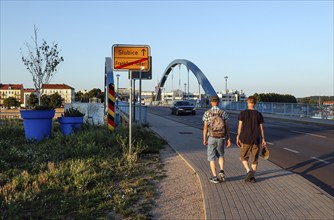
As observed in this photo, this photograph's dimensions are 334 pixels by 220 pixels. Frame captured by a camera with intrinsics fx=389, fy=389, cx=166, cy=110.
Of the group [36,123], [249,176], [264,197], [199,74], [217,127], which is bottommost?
[264,197]

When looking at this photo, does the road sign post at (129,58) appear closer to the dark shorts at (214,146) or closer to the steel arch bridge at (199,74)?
the dark shorts at (214,146)

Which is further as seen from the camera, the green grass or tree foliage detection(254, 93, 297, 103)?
tree foliage detection(254, 93, 297, 103)

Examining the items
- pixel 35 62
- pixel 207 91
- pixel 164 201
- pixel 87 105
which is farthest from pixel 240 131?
pixel 207 91

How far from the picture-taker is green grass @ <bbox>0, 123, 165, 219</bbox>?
5.08m

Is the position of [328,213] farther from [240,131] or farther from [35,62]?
[35,62]

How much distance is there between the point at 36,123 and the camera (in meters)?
11.7

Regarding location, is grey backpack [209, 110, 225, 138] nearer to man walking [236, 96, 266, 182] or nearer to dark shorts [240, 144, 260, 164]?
man walking [236, 96, 266, 182]

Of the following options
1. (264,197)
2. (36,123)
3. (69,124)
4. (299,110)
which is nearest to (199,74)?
(299,110)

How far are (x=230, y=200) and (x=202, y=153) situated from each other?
16.9 ft

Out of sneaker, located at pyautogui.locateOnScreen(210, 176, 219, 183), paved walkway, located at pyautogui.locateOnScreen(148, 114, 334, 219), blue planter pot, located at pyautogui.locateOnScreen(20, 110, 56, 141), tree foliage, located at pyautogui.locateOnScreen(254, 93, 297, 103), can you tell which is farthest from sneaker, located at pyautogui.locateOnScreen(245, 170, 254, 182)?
tree foliage, located at pyautogui.locateOnScreen(254, 93, 297, 103)

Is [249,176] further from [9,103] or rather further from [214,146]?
[9,103]

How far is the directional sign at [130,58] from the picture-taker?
1006 cm

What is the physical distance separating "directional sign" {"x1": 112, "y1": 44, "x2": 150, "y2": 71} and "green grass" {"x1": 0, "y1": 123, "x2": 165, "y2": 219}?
2025 millimetres

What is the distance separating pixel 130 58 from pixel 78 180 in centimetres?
461
